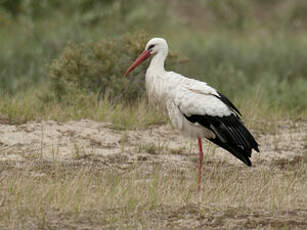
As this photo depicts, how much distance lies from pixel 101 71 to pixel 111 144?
2.25m

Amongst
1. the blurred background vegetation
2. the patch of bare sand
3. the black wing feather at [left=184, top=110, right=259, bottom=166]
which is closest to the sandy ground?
the patch of bare sand

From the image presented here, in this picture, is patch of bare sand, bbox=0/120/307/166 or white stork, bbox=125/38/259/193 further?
patch of bare sand, bbox=0/120/307/166

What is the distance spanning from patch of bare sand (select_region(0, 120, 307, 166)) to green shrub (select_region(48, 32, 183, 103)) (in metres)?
1.26

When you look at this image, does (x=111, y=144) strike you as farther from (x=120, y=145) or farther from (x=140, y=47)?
(x=140, y=47)

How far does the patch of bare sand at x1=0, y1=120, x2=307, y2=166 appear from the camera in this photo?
7.68 m

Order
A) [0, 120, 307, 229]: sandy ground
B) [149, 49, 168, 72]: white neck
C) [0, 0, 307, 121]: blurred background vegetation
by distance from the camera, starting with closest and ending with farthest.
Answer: [149, 49, 168, 72]: white neck
[0, 120, 307, 229]: sandy ground
[0, 0, 307, 121]: blurred background vegetation

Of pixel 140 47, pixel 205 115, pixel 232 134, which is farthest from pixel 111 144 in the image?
pixel 140 47

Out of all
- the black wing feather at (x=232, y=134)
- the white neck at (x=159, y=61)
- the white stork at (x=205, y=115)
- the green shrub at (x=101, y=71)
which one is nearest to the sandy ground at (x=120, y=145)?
the white stork at (x=205, y=115)

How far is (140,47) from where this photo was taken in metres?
10.2

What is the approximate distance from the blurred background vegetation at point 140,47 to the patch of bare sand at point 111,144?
1.20 metres

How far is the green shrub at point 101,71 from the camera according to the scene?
32.3ft

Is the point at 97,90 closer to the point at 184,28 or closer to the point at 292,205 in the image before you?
the point at 292,205

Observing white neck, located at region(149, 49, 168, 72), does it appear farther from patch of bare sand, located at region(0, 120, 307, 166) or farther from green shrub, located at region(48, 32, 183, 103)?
green shrub, located at region(48, 32, 183, 103)

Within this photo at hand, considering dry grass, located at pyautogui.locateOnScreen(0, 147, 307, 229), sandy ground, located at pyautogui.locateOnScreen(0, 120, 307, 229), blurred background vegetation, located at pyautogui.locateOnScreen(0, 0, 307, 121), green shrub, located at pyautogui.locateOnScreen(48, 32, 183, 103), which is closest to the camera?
dry grass, located at pyautogui.locateOnScreen(0, 147, 307, 229)
